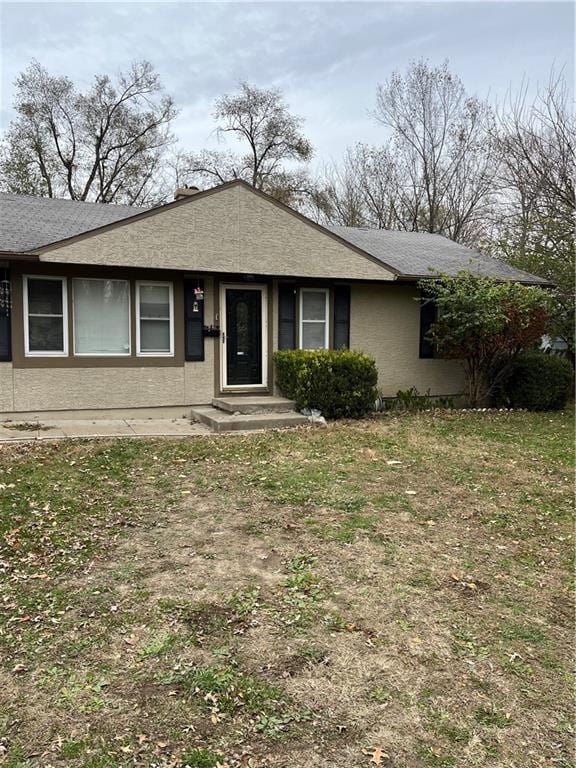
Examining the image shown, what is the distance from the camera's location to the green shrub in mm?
11055

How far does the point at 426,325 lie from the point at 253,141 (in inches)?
725

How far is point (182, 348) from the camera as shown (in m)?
9.57

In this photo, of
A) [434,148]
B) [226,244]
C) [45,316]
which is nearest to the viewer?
[45,316]

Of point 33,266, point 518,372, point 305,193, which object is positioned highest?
point 305,193

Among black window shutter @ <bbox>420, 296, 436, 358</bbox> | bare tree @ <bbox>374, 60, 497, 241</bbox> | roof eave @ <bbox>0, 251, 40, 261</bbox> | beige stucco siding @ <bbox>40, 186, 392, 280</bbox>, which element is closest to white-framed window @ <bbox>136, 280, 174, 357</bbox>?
beige stucco siding @ <bbox>40, 186, 392, 280</bbox>

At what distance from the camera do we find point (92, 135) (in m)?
24.4

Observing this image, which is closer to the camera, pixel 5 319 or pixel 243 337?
pixel 5 319

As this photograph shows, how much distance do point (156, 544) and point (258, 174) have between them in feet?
80.1

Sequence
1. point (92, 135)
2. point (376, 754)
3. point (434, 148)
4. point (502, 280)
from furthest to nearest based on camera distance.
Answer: point (92, 135)
point (434, 148)
point (502, 280)
point (376, 754)

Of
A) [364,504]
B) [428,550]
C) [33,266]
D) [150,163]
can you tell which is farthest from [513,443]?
[150,163]

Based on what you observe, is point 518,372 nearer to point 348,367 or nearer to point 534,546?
point 348,367

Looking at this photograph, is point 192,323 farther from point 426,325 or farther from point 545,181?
point 545,181

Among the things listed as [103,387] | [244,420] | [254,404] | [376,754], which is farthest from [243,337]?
[376,754]

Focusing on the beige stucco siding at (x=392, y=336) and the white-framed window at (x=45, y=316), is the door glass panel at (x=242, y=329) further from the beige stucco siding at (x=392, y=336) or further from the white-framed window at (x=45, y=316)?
the white-framed window at (x=45, y=316)
